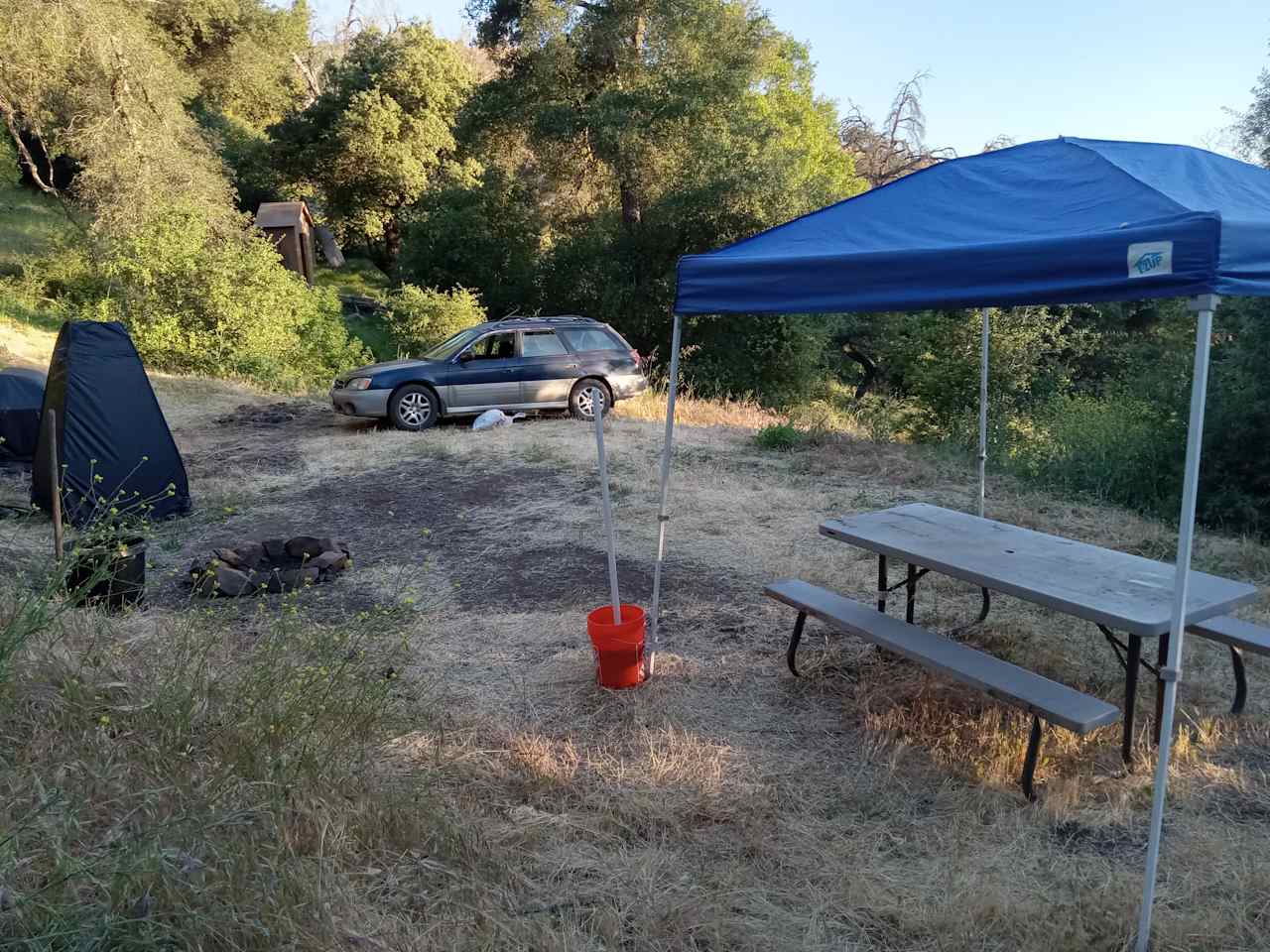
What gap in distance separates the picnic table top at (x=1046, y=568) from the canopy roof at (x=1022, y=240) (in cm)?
124

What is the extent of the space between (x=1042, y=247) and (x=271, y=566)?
530cm

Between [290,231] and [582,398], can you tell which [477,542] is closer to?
[582,398]

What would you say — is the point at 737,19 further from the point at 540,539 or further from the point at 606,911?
the point at 606,911

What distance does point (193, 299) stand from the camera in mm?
18375

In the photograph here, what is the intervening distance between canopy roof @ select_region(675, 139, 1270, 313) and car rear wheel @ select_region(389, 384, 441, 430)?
27.5 feet

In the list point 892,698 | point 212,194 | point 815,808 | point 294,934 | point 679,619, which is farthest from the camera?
point 212,194

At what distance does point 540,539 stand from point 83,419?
394 cm

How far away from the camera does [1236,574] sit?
6.18 metres

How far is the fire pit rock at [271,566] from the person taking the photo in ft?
18.6

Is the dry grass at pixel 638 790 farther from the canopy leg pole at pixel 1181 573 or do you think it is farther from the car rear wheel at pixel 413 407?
the car rear wheel at pixel 413 407

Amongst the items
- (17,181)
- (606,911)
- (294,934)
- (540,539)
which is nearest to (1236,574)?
(540,539)

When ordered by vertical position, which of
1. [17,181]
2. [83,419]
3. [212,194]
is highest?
[17,181]

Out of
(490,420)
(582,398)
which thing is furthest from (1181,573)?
(582,398)

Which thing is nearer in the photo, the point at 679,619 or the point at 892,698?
the point at 892,698
